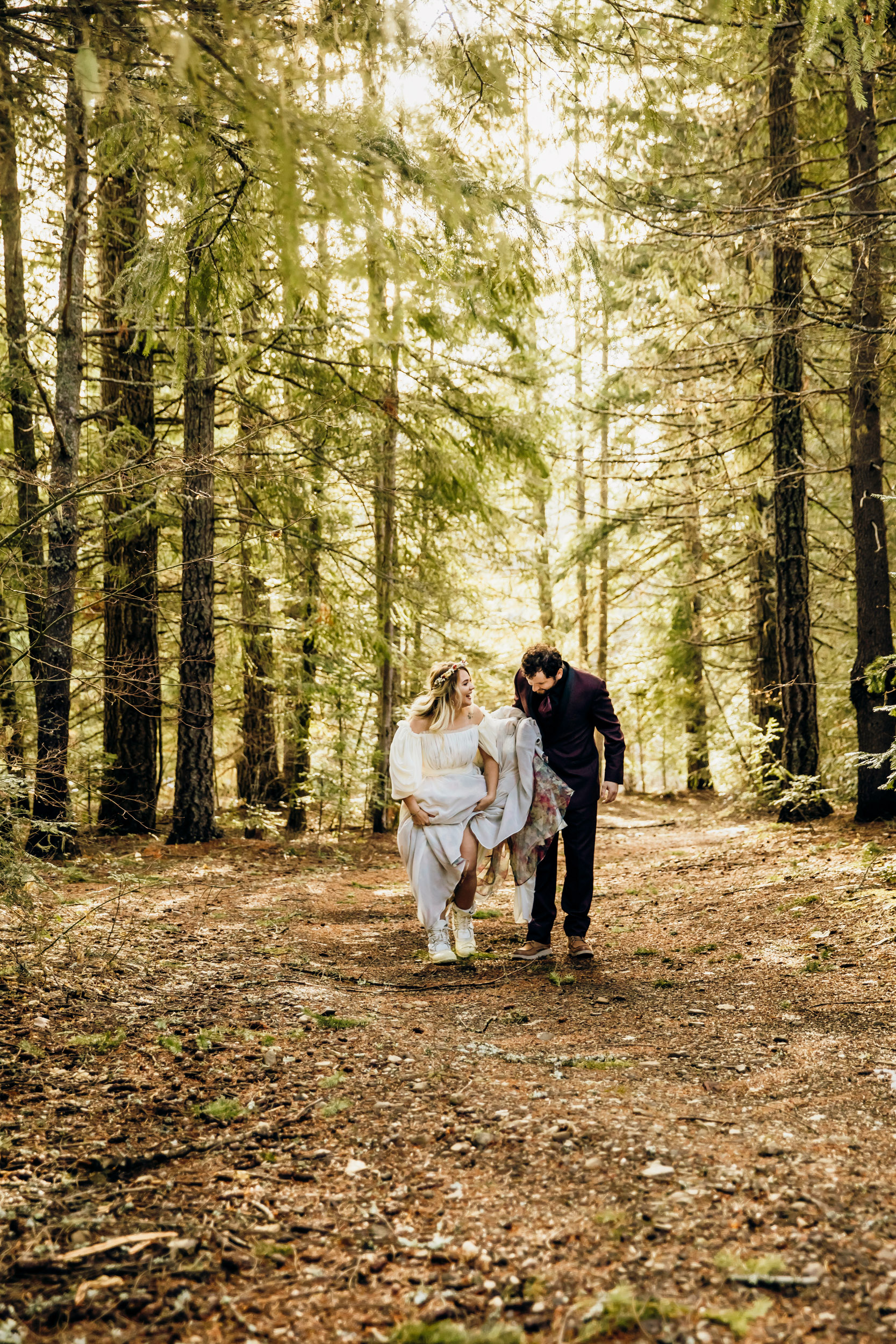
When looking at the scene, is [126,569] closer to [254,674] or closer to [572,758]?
[254,674]

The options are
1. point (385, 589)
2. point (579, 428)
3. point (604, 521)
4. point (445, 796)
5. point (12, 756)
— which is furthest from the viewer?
point (604, 521)

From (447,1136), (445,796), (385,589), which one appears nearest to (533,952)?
(445,796)

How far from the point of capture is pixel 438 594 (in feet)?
37.7

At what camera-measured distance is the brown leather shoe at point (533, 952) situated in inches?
232

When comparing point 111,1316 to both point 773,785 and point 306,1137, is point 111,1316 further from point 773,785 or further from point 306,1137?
point 773,785

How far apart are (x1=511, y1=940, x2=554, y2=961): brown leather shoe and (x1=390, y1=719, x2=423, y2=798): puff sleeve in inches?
50.1

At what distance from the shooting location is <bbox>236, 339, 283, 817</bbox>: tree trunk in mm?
11016

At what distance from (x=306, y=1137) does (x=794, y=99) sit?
434 inches

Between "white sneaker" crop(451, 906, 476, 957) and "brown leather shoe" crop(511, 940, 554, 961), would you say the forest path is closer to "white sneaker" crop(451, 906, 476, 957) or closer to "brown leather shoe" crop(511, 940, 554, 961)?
"brown leather shoe" crop(511, 940, 554, 961)

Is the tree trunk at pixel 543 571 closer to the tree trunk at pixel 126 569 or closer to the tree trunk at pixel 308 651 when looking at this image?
the tree trunk at pixel 308 651


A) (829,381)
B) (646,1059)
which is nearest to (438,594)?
(829,381)

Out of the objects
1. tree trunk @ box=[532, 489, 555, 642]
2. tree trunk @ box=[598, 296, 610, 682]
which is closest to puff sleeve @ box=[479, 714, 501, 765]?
tree trunk @ box=[598, 296, 610, 682]

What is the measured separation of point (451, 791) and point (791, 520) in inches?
250

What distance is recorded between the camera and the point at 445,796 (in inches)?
237
